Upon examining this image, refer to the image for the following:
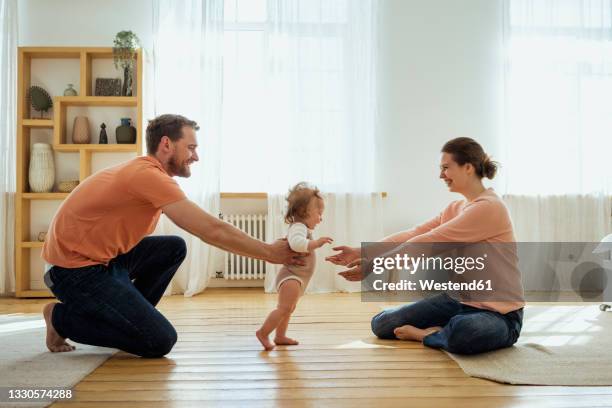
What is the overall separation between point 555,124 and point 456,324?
124 inches

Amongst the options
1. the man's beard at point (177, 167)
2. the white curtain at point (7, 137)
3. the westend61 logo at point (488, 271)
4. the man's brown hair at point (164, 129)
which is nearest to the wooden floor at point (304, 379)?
the westend61 logo at point (488, 271)

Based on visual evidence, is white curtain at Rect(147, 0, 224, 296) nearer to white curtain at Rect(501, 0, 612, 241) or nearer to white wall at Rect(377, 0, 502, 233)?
white wall at Rect(377, 0, 502, 233)

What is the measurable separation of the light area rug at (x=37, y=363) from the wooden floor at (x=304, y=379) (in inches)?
2.2

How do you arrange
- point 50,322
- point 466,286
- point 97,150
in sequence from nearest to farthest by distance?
1. point 50,322
2. point 466,286
3. point 97,150

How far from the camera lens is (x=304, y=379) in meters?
2.03

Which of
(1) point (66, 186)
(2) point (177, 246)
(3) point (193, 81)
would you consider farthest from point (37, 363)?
(3) point (193, 81)

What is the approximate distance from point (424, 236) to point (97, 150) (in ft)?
9.81

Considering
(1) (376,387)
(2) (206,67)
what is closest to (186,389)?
(1) (376,387)

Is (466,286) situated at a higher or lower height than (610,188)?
lower

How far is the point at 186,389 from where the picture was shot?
6.28ft

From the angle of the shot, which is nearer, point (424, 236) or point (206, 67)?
point (424, 236)

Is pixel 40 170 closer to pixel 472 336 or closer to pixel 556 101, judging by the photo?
pixel 472 336

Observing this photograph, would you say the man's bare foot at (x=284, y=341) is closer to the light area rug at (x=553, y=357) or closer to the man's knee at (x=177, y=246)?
the man's knee at (x=177, y=246)

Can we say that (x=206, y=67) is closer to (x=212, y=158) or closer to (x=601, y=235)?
(x=212, y=158)
